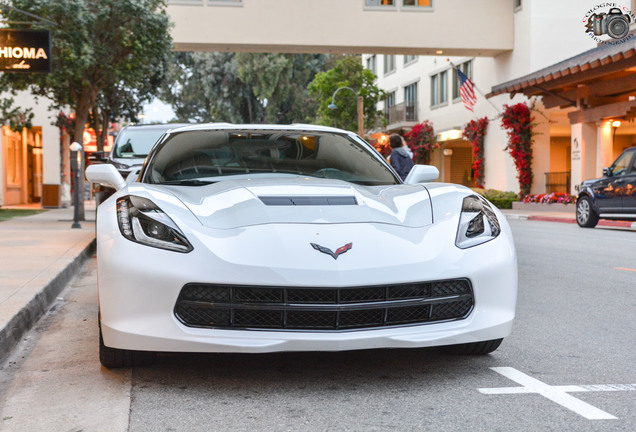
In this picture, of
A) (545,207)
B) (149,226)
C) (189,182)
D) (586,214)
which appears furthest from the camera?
(545,207)

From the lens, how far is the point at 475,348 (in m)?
4.31

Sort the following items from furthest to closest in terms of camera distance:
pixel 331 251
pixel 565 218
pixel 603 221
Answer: pixel 565 218 < pixel 603 221 < pixel 331 251

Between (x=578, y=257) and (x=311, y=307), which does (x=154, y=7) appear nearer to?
(x=578, y=257)

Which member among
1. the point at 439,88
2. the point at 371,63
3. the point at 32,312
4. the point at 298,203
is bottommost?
the point at 32,312

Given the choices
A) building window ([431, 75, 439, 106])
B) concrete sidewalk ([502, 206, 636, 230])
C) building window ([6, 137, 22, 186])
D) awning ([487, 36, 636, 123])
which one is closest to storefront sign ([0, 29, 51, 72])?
concrete sidewalk ([502, 206, 636, 230])

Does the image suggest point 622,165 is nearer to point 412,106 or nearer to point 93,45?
point 93,45

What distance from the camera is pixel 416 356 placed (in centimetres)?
437

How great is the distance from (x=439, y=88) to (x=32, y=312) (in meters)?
34.8

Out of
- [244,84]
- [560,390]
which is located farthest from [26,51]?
[244,84]

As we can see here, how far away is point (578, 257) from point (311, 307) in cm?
769

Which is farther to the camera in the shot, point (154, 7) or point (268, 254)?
point (154, 7)

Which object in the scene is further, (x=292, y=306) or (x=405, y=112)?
(x=405, y=112)

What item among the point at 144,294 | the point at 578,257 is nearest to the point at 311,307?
the point at 144,294
